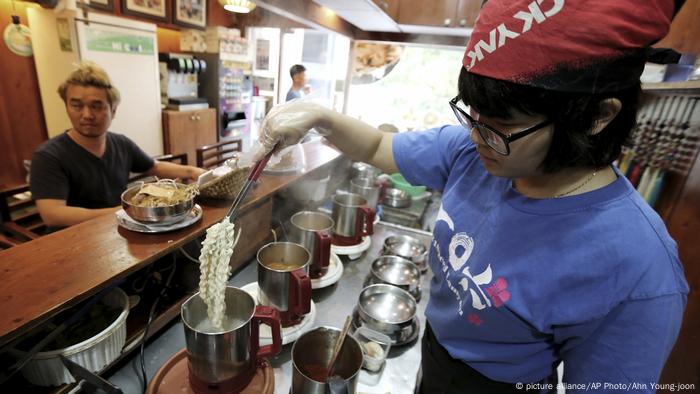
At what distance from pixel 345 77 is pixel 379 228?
8.60ft

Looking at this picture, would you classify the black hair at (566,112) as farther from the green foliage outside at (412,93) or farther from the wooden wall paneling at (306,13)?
the green foliage outside at (412,93)


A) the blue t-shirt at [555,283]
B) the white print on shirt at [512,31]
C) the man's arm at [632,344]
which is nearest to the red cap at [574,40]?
the white print on shirt at [512,31]

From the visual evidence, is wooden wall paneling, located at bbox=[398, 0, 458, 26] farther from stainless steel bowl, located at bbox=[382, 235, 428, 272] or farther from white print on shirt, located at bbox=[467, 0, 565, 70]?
white print on shirt, located at bbox=[467, 0, 565, 70]

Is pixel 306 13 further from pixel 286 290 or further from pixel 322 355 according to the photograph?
pixel 322 355

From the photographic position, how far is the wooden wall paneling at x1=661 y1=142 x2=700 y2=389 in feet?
5.22

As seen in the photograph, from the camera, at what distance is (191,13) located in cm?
454

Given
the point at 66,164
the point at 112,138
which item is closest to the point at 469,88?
the point at 66,164

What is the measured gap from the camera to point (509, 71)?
22.8 inches

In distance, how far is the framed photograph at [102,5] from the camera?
11.8 ft

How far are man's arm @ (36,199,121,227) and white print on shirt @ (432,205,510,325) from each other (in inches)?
65.4

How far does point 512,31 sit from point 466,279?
0.53 meters

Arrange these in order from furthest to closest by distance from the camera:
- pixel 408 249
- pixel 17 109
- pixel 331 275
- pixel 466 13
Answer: pixel 17 109 → pixel 466 13 → pixel 408 249 → pixel 331 275

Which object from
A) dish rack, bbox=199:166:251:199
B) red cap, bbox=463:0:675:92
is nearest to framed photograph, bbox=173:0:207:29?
dish rack, bbox=199:166:251:199

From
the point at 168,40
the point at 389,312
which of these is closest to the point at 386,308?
the point at 389,312
